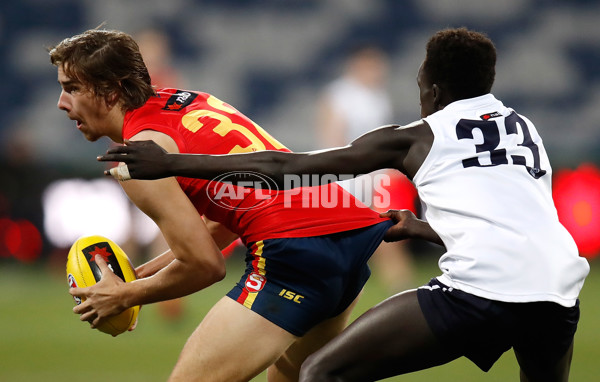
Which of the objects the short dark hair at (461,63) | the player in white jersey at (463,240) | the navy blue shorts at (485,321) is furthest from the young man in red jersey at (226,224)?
the short dark hair at (461,63)

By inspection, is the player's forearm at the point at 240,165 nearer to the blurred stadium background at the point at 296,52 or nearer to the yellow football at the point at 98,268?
the yellow football at the point at 98,268

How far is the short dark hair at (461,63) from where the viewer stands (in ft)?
10.6

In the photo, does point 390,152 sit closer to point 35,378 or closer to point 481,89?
point 481,89

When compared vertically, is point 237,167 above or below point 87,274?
above

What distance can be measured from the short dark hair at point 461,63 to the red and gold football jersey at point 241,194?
28.0 inches

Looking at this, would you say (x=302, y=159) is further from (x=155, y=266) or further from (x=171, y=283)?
(x=155, y=266)

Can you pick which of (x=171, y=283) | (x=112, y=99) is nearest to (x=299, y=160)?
(x=171, y=283)

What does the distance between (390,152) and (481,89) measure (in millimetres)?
509

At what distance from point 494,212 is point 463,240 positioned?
0.16 metres

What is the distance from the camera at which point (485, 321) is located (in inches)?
118

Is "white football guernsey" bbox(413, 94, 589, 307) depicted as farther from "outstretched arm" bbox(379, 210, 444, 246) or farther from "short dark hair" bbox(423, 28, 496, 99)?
"outstretched arm" bbox(379, 210, 444, 246)

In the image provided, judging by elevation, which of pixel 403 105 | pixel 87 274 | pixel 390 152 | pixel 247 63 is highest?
pixel 390 152

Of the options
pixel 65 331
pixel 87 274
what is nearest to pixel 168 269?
pixel 87 274

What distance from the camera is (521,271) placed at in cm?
298
